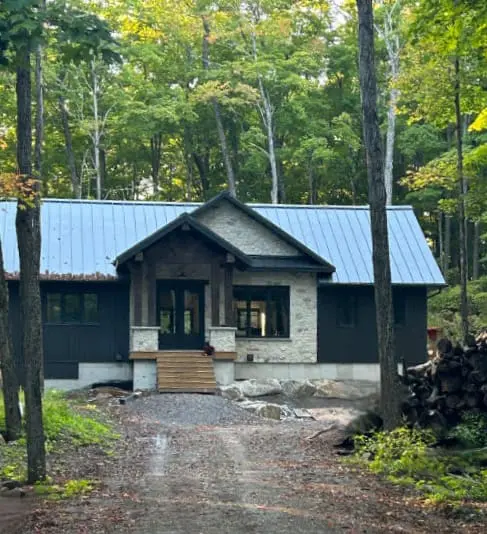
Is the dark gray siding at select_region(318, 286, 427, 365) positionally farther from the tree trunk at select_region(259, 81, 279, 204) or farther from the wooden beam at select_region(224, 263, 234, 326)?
the tree trunk at select_region(259, 81, 279, 204)

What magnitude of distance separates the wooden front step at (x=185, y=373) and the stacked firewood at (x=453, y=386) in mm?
11349

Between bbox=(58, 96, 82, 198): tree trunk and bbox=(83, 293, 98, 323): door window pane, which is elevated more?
bbox=(58, 96, 82, 198): tree trunk

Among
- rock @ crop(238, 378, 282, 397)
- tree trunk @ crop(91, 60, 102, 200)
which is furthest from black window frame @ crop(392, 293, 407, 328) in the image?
tree trunk @ crop(91, 60, 102, 200)

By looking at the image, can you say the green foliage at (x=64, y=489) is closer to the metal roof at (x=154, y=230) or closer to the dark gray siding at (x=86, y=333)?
the metal roof at (x=154, y=230)

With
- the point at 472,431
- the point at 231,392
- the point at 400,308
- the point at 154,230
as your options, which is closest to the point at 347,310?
the point at 400,308

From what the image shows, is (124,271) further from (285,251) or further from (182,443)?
(182,443)

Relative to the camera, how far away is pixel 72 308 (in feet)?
92.2

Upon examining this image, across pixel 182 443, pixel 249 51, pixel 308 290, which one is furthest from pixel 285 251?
pixel 249 51

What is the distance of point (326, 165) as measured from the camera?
45.2m

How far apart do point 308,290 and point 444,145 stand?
57.5ft

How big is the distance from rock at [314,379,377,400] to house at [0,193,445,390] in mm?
1099

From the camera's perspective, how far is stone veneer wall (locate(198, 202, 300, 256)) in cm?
2859

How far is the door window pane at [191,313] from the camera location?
2833cm

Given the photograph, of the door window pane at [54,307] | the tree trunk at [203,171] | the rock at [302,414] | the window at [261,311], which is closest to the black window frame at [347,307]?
the window at [261,311]
